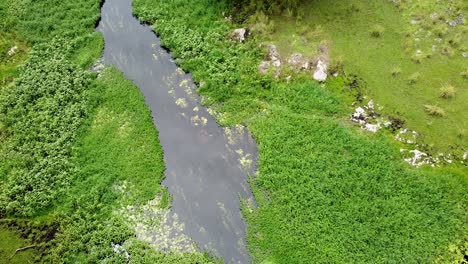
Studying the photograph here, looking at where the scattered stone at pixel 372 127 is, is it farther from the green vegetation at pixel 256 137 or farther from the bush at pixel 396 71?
the bush at pixel 396 71

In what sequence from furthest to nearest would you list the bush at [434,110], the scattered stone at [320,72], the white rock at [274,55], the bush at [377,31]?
the bush at [377,31], the white rock at [274,55], the scattered stone at [320,72], the bush at [434,110]

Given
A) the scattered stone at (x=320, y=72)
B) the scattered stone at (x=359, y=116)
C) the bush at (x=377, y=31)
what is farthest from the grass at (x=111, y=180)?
the bush at (x=377, y=31)

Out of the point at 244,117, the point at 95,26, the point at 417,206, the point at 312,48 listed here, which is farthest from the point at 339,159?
the point at 95,26

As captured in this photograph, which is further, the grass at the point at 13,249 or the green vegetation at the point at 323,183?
the grass at the point at 13,249

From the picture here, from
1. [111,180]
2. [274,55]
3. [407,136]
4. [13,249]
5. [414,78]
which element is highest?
[274,55]

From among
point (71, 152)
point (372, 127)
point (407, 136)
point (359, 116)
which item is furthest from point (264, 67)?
point (71, 152)

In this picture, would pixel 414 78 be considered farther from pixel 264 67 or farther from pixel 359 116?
pixel 264 67

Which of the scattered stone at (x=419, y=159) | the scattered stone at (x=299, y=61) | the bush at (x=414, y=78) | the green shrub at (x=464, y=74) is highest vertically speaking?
the scattered stone at (x=299, y=61)
